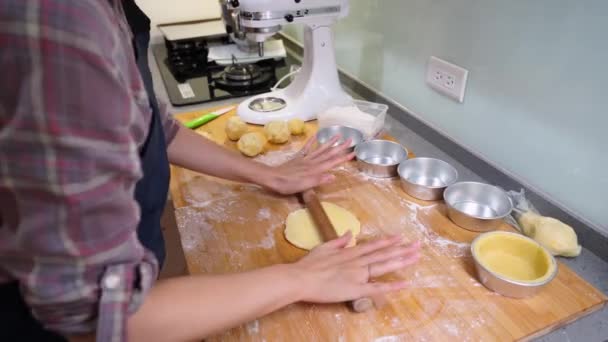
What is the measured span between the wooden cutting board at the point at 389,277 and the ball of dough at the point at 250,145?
0.41 ft

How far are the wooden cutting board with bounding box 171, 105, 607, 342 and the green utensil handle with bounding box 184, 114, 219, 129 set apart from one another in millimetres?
221

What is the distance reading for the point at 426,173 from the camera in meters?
0.95

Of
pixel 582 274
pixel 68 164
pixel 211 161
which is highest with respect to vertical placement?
pixel 68 164

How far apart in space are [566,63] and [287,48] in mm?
1379

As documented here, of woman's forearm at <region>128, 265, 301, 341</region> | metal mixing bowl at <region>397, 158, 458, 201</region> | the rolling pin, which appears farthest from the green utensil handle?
woman's forearm at <region>128, 265, 301, 341</region>

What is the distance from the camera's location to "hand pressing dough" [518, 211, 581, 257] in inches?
28.8

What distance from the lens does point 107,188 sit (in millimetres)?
378

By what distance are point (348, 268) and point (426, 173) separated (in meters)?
0.42

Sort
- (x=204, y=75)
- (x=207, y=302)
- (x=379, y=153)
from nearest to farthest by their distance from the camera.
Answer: (x=207, y=302) < (x=379, y=153) < (x=204, y=75)

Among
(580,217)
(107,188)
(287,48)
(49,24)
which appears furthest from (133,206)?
(287,48)

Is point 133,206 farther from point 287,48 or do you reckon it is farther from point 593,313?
point 287,48

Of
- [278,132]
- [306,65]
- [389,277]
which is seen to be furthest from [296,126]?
[389,277]

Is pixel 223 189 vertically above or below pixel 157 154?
below

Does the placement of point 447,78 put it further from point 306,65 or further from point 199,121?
point 199,121
